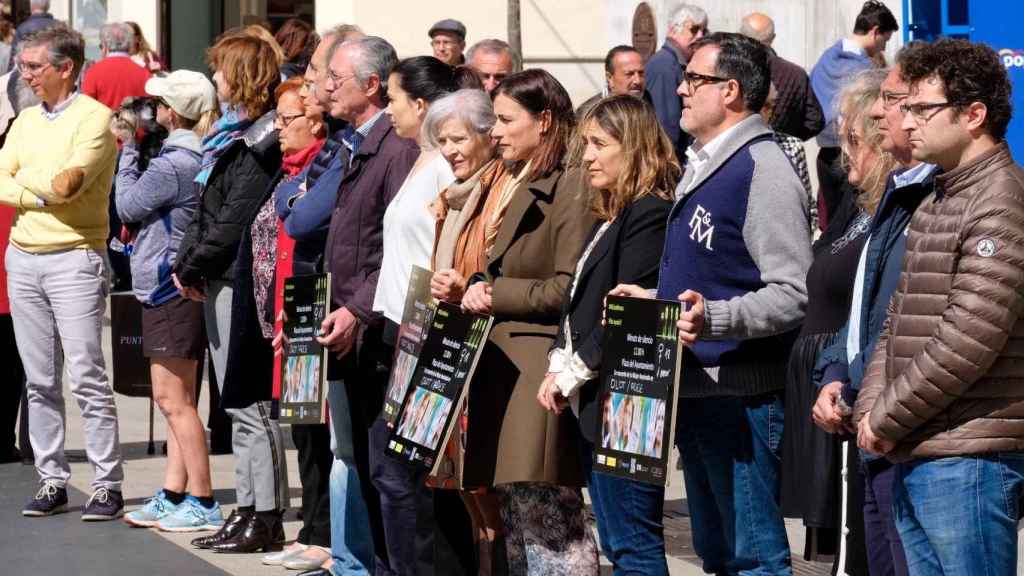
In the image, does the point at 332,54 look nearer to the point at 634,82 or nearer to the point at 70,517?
the point at 70,517

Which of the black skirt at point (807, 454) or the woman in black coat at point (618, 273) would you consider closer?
the black skirt at point (807, 454)

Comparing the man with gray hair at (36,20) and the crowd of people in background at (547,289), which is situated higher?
the man with gray hair at (36,20)

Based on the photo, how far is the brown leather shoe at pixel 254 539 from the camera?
24.7ft

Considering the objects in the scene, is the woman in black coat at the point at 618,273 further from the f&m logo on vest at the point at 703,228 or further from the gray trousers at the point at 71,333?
the gray trousers at the point at 71,333

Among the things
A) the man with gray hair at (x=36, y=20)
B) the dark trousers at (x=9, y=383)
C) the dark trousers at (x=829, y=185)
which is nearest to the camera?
the dark trousers at (x=829, y=185)

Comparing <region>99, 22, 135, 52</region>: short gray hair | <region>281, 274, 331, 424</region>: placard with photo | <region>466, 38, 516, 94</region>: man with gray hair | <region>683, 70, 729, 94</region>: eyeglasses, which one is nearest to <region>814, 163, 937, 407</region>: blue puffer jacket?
<region>683, 70, 729, 94</region>: eyeglasses

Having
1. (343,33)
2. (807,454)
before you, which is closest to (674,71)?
(343,33)

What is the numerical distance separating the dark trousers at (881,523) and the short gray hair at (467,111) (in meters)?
1.85

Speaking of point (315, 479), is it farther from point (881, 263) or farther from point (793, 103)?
point (793, 103)

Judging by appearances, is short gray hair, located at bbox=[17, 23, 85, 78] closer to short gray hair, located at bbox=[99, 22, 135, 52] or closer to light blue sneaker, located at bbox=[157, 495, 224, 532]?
light blue sneaker, located at bbox=[157, 495, 224, 532]

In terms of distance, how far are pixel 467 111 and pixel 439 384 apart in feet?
3.07

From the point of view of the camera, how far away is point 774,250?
507cm

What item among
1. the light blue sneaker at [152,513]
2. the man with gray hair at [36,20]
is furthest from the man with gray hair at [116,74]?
the light blue sneaker at [152,513]

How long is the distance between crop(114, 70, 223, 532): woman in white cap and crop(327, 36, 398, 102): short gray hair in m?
1.52
